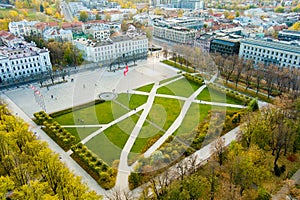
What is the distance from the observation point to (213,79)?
61438mm

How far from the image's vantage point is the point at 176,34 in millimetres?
95000

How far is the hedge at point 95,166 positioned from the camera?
31503 millimetres

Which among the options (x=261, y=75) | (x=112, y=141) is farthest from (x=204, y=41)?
(x=112, y=141)

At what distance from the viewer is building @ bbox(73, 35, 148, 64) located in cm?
7331

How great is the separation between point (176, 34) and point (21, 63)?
56.5m

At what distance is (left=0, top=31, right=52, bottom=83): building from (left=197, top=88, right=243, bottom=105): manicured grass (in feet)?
132

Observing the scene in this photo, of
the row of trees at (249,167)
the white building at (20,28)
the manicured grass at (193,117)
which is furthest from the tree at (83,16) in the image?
the row of trees at (249,167)

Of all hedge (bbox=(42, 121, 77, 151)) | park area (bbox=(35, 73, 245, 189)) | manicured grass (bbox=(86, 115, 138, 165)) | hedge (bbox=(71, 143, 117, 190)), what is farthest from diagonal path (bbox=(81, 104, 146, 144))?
hedge (bbox=(71, 143, 117, 190))

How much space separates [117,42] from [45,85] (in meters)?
26.5

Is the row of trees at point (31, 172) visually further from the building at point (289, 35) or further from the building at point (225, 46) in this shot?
the building at point (289, 35)

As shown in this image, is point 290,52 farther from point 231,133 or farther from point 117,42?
point 117,42

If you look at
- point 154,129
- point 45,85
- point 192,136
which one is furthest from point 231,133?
point 45,85

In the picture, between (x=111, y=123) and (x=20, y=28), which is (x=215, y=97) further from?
(x=20, y=28)

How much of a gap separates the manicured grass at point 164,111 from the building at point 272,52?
3331cm
